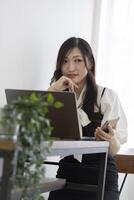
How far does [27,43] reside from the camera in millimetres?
2068

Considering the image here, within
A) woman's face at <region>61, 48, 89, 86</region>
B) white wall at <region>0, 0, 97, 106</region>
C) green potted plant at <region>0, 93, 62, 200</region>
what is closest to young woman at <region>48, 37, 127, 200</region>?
woman's face at <region>61, 48, 89, 86</region>

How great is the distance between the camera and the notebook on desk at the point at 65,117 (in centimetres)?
145

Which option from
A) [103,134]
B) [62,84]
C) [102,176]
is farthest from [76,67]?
[102,176]

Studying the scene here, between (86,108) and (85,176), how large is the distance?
0.31 meters

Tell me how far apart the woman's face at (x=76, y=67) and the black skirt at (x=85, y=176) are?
388 millimetres

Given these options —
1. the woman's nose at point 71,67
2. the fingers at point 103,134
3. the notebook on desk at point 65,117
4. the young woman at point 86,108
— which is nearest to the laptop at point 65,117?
the notebook on desk at point 65,117

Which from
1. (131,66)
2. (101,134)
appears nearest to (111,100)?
(101,134)

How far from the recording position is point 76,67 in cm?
212

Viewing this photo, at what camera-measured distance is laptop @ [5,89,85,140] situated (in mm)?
1451

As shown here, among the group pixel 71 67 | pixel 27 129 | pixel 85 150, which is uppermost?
pixel 71 67

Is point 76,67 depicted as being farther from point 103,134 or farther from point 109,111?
point 103,134

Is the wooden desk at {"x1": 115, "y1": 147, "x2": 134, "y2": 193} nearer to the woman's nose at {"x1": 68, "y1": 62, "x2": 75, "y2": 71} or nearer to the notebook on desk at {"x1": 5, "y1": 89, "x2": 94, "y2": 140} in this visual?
the woman's nose at {"x1": 68, "y1": 62, "x2": 75, "y2": 71}

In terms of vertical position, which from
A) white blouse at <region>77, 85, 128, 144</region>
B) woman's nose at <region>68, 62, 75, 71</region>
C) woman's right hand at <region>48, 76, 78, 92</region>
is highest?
woman's nose at <region>68, 62, 75, 71</region>

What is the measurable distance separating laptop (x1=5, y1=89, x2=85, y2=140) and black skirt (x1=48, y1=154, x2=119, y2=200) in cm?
48
